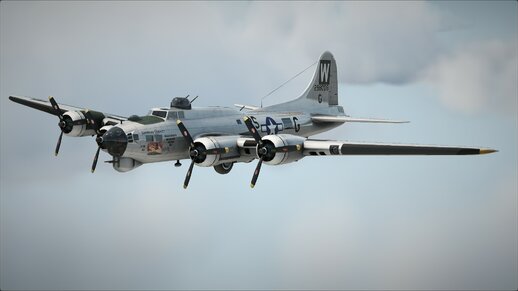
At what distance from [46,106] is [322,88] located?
49.2ft

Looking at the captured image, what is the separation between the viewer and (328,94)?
42.6 m

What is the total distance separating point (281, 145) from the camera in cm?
3106

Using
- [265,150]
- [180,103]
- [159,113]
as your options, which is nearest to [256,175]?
[265,150]

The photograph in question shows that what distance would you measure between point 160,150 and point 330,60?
13.9 meters

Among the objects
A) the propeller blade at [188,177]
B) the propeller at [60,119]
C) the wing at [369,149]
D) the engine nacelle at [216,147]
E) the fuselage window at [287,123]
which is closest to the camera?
the wing at [369,149]

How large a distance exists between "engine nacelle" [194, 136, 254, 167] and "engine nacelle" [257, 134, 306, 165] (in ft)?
6.24

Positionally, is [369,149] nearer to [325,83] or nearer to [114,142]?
[114,142]

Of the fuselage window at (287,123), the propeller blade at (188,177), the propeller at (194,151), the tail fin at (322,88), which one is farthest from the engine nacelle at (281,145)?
the tail fin at (322,88)

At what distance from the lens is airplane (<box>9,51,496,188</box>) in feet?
102

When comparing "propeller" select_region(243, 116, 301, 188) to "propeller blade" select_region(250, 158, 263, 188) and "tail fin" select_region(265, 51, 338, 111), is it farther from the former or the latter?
"tail fin" select_region(265, 51, 338, 111)

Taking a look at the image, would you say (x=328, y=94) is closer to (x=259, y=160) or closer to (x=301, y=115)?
(x=301, y=115)

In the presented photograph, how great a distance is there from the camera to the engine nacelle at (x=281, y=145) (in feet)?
102

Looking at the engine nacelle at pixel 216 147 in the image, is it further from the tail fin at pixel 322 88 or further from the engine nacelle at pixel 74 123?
the tail fin at pixel 322 88

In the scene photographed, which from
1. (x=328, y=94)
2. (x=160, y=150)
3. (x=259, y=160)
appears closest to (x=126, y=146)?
(x=160, y=150)
